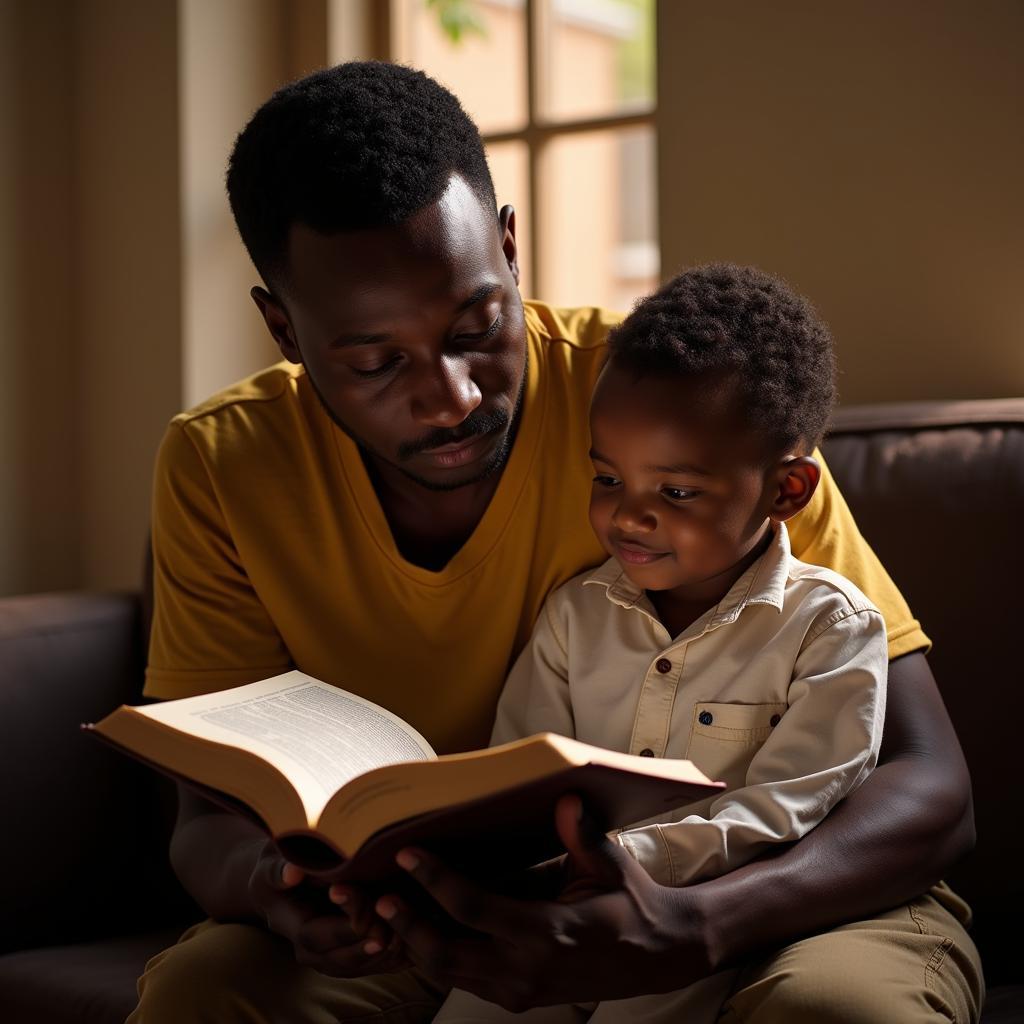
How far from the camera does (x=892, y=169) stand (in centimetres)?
187

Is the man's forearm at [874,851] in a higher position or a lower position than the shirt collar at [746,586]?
lower

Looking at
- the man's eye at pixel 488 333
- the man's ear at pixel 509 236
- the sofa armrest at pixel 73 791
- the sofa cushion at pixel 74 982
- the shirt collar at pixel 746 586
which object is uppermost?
the man's ear at pixel 509 236

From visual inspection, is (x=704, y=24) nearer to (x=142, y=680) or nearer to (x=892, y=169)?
(x=892, y=169)

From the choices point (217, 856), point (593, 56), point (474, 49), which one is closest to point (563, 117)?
point (593, 56)

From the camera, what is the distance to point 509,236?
139 cm

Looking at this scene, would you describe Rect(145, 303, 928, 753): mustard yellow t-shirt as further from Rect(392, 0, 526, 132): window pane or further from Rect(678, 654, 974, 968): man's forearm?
Rect(392, 0, 526, 132): window pane

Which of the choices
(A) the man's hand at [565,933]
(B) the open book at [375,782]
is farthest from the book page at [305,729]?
(A) the man's hand at [565,933]

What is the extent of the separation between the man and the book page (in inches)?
4.2

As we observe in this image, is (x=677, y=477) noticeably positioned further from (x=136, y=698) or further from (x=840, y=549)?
(x=136, y=698)

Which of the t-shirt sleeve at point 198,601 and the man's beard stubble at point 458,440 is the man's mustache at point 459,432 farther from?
the t-shirt sleeve at point 198,601

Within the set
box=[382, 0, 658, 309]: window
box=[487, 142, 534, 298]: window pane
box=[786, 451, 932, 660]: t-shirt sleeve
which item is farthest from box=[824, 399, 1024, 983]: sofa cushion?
box=[487, 142, 534, 298]: window pane

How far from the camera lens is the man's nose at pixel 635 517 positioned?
1.25 meters

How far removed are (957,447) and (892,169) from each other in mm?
497

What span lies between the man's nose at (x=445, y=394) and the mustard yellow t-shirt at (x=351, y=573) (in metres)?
0.20
